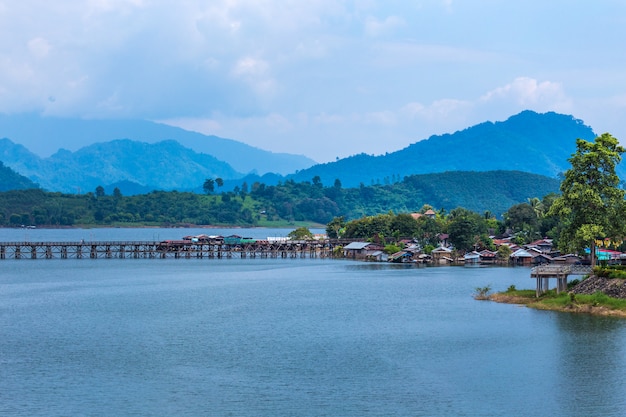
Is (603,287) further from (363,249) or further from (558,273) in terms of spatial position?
(363,249)

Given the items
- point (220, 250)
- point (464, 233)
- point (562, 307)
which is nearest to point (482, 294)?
point (562, 307)

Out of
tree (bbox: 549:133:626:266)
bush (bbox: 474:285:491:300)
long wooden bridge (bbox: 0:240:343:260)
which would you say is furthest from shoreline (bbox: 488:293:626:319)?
long wooden bridge (bbox: 0:240:343:260)

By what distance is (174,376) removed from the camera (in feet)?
132

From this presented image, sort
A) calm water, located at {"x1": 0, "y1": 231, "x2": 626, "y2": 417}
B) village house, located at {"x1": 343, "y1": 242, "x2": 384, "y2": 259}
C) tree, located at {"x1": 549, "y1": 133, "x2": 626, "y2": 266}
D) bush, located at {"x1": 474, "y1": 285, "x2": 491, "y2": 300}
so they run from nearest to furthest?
calm water, located at {"x1": 0, "y1": 231, "x2": 626, "y2": 417}
tree, located at {"x1": 549, "y1": 133, "x2": 626, "y2": 266}
bush, located at {"x1": 474, "y1": 285, "x2": 491, "y2": 300}
village house, located at {"x1": 343, "y1": 242, "x2": 384, "y2": 259}

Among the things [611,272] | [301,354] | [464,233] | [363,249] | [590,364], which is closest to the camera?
[590,364]

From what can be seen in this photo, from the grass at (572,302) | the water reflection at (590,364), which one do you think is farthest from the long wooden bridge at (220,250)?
the water reflection at (590,364)

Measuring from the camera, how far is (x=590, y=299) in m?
57.7

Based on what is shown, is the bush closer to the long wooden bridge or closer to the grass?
the grass

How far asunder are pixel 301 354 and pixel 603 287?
24533mm


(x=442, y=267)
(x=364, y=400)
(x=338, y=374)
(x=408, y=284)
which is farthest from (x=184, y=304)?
(x=442, y=267)

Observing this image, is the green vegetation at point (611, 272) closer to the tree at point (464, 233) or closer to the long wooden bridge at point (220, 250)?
the tree at point (464, 233)

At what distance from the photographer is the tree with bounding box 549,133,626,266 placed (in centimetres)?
6384

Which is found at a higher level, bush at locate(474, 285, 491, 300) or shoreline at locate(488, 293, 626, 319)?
bush at locate(474, 285, 491, 300)

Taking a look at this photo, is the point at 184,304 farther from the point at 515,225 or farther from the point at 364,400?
the point at 515,225
